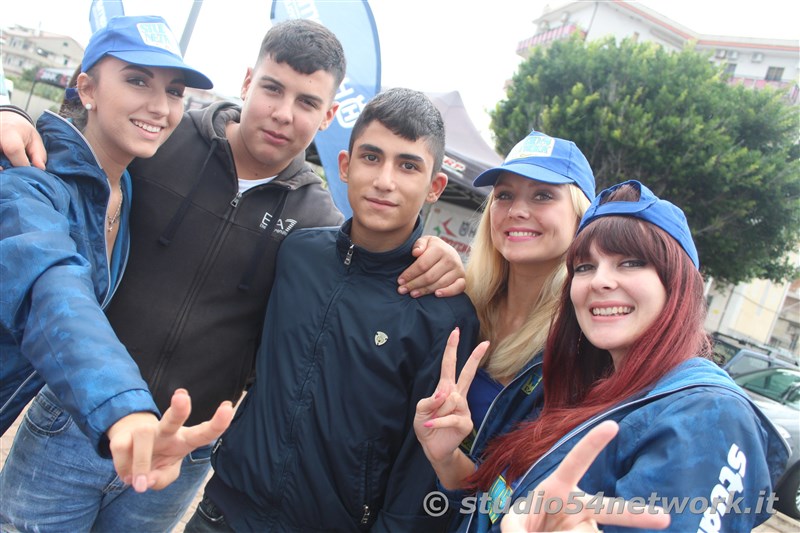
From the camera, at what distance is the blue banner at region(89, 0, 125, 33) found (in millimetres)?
5344

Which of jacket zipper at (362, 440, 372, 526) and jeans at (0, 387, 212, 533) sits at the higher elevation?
jacket zipper at (362, 440, 372, 526)

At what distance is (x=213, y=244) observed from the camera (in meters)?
2.23

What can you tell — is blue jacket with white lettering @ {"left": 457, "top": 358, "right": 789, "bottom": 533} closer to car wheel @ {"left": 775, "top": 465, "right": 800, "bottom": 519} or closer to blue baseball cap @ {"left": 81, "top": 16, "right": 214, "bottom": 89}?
blue baseball cap @ {"left": 81, "top": 16, "right": 214, "bottom": 89}

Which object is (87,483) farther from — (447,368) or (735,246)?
(735,246)

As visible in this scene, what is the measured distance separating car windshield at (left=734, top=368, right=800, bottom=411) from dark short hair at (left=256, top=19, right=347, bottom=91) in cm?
783

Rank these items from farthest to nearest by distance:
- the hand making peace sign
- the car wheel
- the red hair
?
1. the car wheel
2. the hand making peace sign
3. the red hair

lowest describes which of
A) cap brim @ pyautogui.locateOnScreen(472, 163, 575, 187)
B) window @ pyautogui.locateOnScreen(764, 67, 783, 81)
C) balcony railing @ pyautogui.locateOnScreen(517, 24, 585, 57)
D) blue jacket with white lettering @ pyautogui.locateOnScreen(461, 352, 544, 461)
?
blue jacket with white lettering @ pyautogui.locateOnScreen(461, 352, 544, 461)

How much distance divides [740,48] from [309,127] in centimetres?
4889

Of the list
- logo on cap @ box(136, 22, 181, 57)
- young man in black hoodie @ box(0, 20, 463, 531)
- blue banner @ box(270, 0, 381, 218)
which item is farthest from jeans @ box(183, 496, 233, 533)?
blue banner @ box(270, 0, 381, 218)

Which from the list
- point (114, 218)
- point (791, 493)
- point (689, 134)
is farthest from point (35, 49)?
point (791, 493)

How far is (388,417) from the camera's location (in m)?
1.96

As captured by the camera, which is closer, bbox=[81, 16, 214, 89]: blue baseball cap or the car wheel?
bbox=[81, 16, 214, 89]: blue baseball cap

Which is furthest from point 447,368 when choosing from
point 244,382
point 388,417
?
point 244,382

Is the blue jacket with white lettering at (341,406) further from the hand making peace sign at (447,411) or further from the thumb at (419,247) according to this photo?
the hand making peace sign at (447,411)
